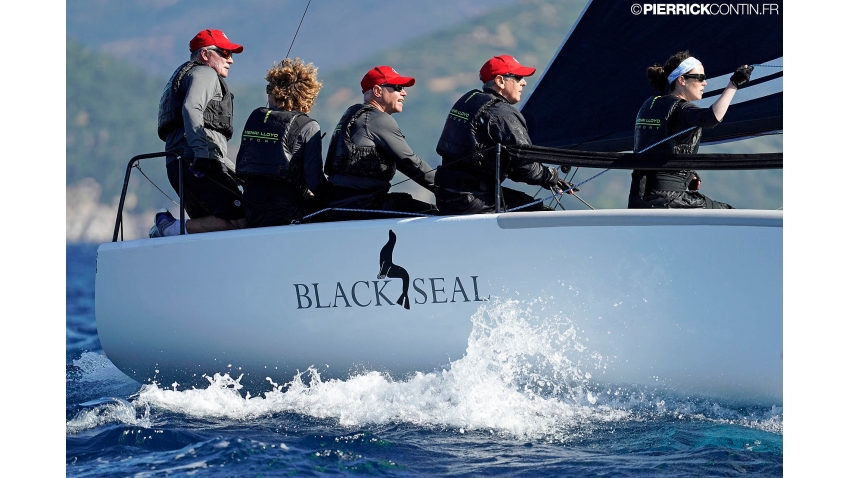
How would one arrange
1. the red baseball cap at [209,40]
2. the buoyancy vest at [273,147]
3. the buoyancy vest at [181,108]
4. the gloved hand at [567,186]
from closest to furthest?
the gloved hand at [567,186] → the buoyancy vest at [273,147] → the buoyancy vest at [181,108] → the red baseball cap at [209,40]

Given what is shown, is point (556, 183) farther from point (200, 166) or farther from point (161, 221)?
point (161, 221)

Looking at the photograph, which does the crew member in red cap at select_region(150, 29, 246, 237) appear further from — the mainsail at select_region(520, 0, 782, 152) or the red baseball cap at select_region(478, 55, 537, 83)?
the mainsail at select_region(520, 0, 782, 152)

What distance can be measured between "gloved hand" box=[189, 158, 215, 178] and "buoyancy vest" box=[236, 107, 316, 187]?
0.61 feet

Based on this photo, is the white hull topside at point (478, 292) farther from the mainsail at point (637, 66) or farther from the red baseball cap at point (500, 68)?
the mainsail at point (637, 66)

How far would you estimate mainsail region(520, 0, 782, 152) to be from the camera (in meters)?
5.50

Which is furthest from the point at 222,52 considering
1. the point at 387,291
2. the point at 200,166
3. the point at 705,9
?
the point at 705,9

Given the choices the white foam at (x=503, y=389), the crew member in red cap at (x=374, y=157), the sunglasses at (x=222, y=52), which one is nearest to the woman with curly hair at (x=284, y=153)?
the crew member in red cap at (x=374, y=157)

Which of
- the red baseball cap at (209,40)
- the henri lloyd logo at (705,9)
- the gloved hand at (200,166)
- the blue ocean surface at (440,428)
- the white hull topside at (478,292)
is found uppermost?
the henri lloyd logo at (705,9)

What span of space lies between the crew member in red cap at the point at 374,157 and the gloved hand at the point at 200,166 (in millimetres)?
628

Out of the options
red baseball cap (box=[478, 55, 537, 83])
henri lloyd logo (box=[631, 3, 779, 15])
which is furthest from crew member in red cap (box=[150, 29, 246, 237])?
henri lloyd logo (box=[631, 3, 779, 15])

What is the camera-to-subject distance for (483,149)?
4414 millimetres

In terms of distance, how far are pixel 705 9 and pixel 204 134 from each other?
2956 mm

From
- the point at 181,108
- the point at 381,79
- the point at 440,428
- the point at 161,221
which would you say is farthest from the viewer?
the point at 161,221

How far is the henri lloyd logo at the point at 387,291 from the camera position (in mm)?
4297
